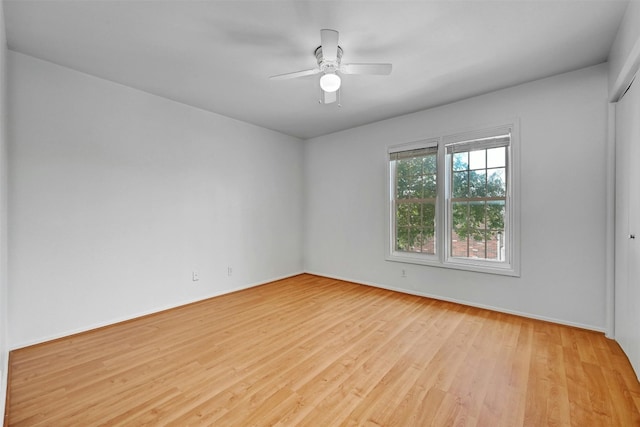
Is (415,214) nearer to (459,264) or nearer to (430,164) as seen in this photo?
(430,164)

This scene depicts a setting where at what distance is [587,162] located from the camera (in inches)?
110

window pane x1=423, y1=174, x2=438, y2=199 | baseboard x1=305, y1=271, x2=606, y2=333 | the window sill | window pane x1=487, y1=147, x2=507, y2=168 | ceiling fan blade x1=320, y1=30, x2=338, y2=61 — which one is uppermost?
ceiling fan blade x1=320, y1=30, x2=338, y2=61

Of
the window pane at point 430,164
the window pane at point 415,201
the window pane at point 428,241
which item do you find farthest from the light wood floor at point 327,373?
the window pane at point 430,164

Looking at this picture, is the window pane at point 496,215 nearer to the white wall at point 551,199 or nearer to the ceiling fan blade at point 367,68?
the white wall at point 551,199

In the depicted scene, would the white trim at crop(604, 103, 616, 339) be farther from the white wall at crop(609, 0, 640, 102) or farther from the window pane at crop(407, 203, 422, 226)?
Result: the window pane at crop(407, 203, 422, 226)

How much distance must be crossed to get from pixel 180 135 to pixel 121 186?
99cm

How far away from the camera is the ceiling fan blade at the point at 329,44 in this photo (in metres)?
2.03

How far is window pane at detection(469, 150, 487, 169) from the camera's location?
3518mm

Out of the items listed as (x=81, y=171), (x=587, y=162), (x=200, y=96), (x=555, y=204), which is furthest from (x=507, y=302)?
(x=81, y=171)

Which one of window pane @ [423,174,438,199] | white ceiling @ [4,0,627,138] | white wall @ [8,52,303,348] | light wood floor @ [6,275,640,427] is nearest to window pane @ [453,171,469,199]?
window pane @ [423,174,438,199]

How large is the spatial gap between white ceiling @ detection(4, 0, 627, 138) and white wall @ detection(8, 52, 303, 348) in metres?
0.33

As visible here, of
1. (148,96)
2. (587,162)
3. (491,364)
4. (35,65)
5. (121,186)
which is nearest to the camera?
(491,364)

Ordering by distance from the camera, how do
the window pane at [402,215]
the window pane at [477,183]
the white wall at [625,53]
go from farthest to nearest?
the window pane at [402,215] → the window pane at [477,183] → the white wall at [625,53]

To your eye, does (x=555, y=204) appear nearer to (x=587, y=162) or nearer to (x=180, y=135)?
(x=587, y=162)
